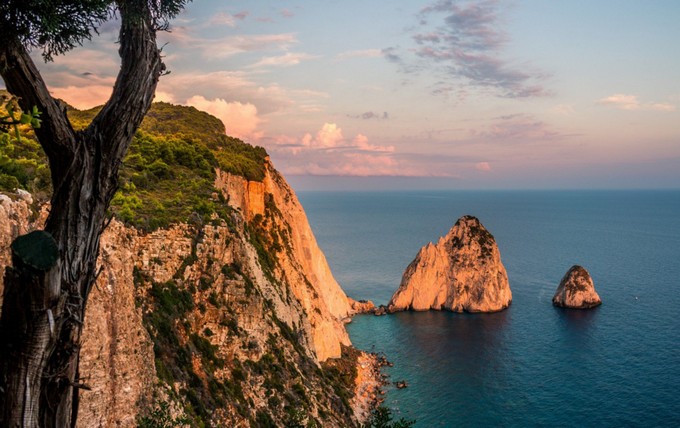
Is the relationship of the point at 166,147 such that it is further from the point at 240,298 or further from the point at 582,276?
the point at 582,276

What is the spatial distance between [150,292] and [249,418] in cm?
972

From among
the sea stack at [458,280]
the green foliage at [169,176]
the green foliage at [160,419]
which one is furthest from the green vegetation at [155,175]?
the sea stack at [458,280]

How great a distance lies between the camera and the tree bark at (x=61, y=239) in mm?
4703

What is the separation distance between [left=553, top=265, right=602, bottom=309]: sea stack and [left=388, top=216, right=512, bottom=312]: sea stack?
37.3 feet

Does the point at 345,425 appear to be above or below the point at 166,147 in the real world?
below

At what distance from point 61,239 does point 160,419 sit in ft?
46.3

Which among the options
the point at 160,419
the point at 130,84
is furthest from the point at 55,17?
the point at 160,419

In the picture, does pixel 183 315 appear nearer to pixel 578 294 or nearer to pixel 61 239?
pixel 61 239

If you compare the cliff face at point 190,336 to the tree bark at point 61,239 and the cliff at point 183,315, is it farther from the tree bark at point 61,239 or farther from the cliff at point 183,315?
the tree bark at point 61,239

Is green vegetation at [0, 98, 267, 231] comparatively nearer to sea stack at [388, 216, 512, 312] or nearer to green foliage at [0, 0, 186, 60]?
green foliage at [0, 0, 186, 60]

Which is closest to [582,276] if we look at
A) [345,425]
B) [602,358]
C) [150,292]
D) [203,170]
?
[602,358]

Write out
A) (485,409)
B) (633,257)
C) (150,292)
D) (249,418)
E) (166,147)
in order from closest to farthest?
(150,292) < (249,418) < (166,147) < (485,409) < (633,257)

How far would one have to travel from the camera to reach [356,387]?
202 ft

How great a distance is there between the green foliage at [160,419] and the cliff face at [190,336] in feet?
0.94
